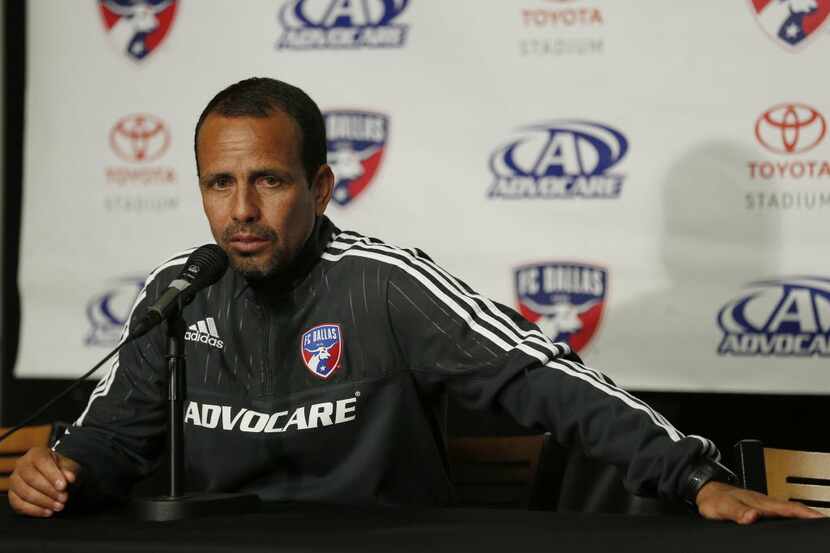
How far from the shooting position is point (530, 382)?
188 cm

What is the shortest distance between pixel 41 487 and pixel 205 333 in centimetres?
52

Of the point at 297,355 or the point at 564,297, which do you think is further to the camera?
the point at 564,297

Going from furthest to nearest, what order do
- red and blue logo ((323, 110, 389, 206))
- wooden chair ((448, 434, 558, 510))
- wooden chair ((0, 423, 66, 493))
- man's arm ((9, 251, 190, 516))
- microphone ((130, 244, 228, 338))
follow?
red and blue logo ((323, 110, 389, 206)) → wooden chair ((0, 423, 66, 493)) → wooden chair ((448, 434, 558, 510)) → man's arm ((9, 251, 190, 516)) → microphone ((130, 244, 228, 338))

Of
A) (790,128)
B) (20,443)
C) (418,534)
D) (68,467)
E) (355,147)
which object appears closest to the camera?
(418,534)

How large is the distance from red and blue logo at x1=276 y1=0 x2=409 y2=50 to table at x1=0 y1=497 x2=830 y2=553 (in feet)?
6.34

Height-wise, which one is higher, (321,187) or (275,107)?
(275,107)

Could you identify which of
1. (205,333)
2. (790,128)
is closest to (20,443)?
(205,333)

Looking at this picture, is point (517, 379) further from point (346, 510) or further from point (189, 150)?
point (189, 150)

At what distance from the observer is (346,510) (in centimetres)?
168

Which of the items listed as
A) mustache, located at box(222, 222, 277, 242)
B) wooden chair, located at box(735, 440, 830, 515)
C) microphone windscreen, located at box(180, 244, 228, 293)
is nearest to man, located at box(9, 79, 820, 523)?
mustache, located at box(222, 222, 277, 242)

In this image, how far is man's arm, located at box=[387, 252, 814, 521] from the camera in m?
1.63

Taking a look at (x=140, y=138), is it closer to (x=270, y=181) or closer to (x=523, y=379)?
(x=270, y=181)

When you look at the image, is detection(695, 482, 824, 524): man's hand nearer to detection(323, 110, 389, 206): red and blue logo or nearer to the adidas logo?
the adidas logo

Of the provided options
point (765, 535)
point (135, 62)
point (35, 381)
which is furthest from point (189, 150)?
point (765, 535)
